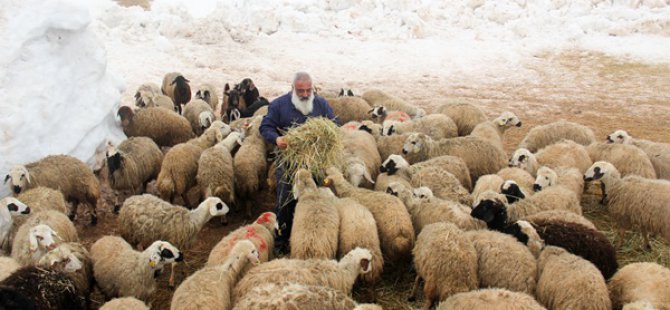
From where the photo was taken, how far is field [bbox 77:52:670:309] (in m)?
7.13

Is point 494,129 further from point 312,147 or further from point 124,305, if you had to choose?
point 124,305

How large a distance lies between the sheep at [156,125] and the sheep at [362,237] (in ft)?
16.5

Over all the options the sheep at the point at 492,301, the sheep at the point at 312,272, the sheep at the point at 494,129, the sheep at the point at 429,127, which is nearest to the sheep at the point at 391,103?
the sheep at the point at 429,127

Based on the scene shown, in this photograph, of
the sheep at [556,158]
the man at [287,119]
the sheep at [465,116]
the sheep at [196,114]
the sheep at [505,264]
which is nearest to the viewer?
the sheep at [505,264]

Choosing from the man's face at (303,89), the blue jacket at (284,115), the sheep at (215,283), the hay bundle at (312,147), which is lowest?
the sheep at (215,283)

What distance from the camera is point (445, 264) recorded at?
5371 mm

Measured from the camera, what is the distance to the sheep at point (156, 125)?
975 cm

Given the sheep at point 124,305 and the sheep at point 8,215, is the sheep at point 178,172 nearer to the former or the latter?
the sheep at point 8,215

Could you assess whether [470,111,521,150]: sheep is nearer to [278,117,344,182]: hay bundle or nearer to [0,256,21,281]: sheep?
[278,117,344,182]: hay bundle

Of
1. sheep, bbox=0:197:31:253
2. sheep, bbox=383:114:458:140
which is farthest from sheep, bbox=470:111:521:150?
sheep, bbox=0:197:31:253

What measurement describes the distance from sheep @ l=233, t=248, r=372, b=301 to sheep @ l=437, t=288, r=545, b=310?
1103 mm

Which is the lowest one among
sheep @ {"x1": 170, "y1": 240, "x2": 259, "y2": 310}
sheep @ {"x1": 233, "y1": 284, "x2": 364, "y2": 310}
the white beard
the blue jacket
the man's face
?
sheep @ {"x1": 170, "y1": 240, "x2": 259, "y2": 310}

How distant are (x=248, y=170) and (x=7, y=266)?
346 centimetres

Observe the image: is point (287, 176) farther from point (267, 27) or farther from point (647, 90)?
point (267, 27)
